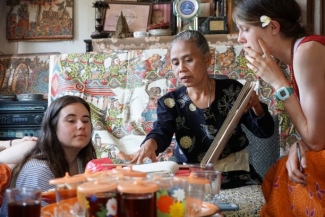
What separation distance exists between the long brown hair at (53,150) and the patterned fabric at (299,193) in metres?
0.74

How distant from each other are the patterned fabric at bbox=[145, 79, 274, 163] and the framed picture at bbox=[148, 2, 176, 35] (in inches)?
65.1

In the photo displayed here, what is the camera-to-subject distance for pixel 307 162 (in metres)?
1.59

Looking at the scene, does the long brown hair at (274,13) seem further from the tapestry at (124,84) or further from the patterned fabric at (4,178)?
the patterned fabric at (4,178)

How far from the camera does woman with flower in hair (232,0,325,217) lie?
1586 millimetres

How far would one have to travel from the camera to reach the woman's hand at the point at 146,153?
5.52 ft

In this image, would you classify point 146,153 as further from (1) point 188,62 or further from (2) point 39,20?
(2) point 39,20

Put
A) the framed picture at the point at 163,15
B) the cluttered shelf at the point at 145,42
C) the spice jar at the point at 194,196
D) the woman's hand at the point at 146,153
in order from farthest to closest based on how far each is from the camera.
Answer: the framed picture at the point at 163,15
the cluttered shelf at the point at 145,42
the woman's hand at the point at 146,153
the spice jar at the point at 194,196

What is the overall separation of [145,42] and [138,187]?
8.55 feet

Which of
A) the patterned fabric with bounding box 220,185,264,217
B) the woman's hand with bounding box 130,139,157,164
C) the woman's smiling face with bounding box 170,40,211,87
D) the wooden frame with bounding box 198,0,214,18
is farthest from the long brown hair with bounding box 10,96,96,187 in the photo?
the wooden frame with bounding box 198,0,214,18

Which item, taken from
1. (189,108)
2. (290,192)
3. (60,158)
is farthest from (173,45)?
(290,192)

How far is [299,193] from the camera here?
63.0 inches

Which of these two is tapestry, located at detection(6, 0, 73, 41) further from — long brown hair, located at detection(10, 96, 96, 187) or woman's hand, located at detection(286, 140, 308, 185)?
woman's hand, located at detection(286, 140, 308, 185)

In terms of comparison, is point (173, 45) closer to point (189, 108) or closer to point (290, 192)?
point (189, 108)

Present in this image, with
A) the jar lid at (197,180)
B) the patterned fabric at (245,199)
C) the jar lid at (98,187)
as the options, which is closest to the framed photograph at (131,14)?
the patterned fabric at (245,199)
